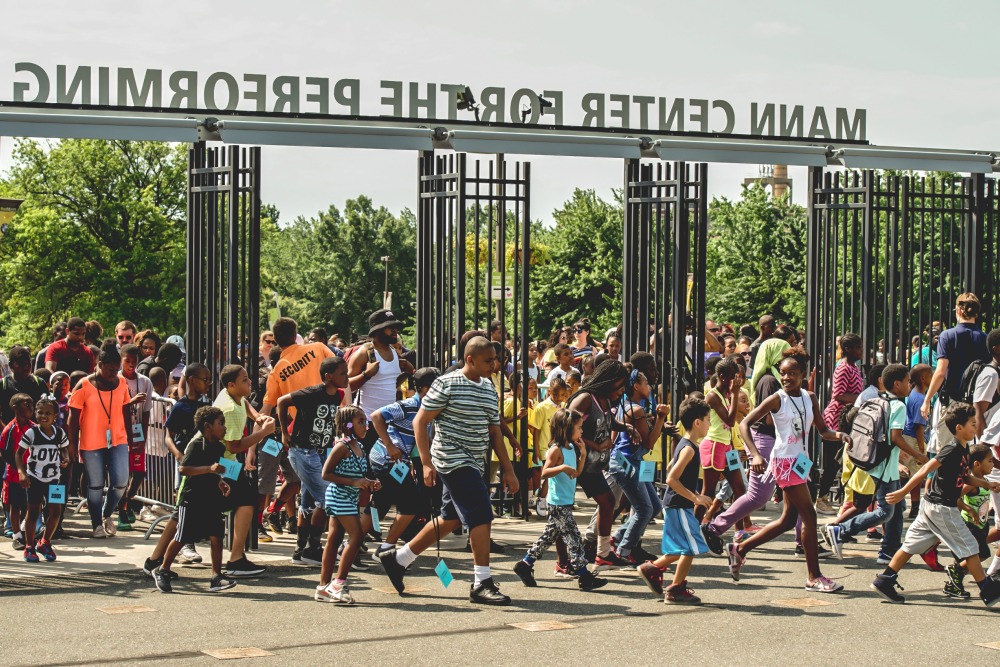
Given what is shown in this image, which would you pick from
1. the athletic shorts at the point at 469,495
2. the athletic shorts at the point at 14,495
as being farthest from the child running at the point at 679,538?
the athletic shorts at the point at 14,495

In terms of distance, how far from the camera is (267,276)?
60.5 m

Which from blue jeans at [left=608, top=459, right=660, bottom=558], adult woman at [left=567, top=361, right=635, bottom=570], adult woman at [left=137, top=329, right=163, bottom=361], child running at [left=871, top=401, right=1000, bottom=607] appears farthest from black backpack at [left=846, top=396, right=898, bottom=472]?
adult woman at [left=137, top=329, right=163, bottom=361]

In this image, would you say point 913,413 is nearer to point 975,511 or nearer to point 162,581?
point 975,511

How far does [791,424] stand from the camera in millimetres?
9500

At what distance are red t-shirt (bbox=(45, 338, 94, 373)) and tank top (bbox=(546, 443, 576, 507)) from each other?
19.3 feet

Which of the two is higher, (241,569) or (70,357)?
(70,357)

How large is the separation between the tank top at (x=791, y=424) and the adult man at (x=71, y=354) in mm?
6968

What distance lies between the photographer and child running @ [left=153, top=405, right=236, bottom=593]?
9.06 metres

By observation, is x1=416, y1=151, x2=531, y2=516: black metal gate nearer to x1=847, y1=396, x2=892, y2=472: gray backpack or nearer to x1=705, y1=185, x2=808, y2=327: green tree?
x1=847, y1=396, x2=892, y2=472: gray backpack

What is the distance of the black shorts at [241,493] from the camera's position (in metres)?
9.37

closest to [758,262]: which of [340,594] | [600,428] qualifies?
[600,428]

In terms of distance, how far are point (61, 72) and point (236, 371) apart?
4.23 metres

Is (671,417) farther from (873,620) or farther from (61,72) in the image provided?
(61,72)

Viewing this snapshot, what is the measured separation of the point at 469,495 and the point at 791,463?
220 centimetres
